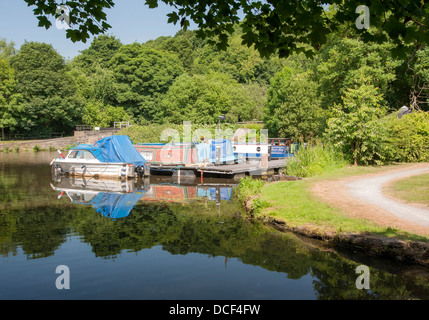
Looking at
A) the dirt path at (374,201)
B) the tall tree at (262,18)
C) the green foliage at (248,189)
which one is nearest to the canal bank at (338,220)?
the dirt path at (374,201)

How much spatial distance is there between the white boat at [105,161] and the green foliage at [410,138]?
15587 mm

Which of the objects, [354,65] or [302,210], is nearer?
[302,210]

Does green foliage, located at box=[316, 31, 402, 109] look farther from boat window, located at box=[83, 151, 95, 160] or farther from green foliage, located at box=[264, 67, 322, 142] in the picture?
boat window, located at box=[83, 151, 95, 160]

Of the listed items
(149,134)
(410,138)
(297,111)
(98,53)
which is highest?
(98,53)

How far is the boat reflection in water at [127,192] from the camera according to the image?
1697cm

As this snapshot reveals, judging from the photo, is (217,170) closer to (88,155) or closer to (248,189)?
(248,189)

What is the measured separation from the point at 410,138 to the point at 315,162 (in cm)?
648

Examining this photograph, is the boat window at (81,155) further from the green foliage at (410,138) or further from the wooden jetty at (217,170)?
the green foliage at (410,138)

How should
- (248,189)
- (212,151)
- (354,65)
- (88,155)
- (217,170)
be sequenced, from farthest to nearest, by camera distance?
(354,65) → (212,151) → (88,155) → (217,170) → (248,189)

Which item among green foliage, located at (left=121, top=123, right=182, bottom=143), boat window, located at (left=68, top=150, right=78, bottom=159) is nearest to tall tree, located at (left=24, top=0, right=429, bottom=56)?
boat window, located at (left=68, top=150, right=78, bottom=159)

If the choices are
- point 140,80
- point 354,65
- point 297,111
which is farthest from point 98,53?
point 354,65

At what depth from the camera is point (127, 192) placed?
20516 mm

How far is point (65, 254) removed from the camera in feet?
33.4

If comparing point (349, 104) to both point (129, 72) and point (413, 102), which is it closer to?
point (413, 102)
